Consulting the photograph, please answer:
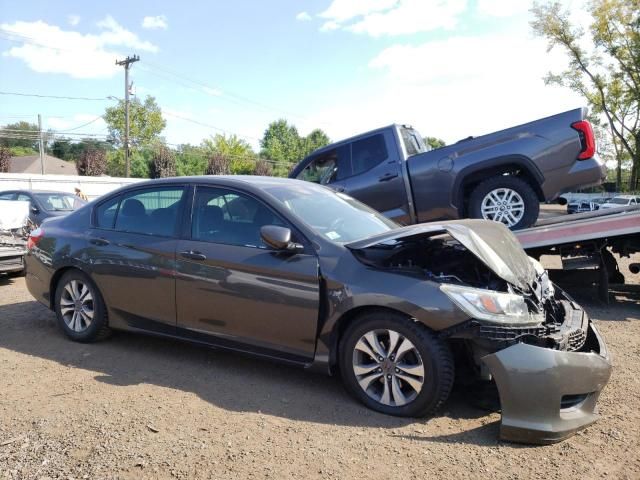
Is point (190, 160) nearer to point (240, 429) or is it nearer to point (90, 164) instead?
point (90, 164)

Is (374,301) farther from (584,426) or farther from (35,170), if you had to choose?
(35,170)

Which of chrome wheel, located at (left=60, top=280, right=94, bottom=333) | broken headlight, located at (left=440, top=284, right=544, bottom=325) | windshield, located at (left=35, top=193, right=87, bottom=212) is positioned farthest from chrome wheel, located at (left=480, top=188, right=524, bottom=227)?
windshield, located at (left=35, top=193, right=87, bottom=212)

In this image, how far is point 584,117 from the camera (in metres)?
6.10

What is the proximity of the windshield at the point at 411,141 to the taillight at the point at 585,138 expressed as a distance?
83.9 inches

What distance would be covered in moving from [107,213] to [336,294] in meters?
2.56

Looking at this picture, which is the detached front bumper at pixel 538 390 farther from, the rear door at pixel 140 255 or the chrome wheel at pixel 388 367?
the rear door at pixel 140 255

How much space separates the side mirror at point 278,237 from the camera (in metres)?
3.61

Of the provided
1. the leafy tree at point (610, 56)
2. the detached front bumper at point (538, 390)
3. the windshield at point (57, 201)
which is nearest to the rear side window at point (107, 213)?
the detached front bumper at point (538, 390)

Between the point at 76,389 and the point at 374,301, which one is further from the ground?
the point at 374,301

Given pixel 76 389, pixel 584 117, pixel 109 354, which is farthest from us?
pixel 584 117

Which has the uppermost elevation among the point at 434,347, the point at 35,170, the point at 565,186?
the point at 35,170

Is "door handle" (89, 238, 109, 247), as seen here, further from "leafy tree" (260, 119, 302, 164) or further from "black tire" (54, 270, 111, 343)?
Result: "leafy tree" (260, 119, 302, 164)

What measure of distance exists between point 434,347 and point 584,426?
0.98 metres

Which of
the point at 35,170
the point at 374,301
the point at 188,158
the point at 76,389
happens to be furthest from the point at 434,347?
the point at 35,170
